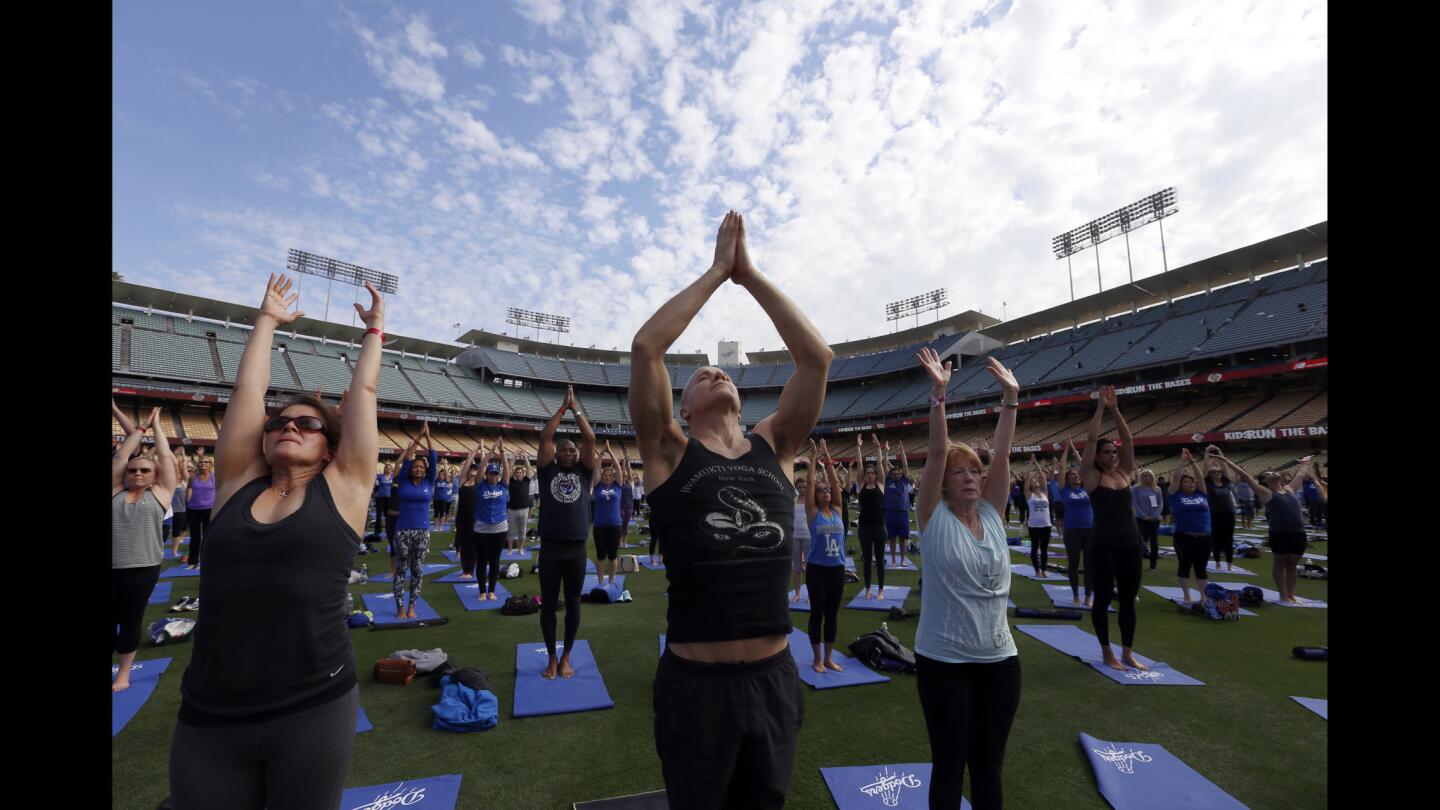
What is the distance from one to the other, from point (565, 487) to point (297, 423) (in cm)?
378

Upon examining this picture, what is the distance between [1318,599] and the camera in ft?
30.4

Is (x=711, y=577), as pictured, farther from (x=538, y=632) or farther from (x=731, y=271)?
(x=538, y=632)

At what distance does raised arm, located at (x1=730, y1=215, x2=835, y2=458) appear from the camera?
91.7 inches

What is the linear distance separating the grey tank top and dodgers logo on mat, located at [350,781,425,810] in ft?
12.0

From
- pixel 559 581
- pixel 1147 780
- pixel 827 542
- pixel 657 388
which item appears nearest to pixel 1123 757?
pixel 1147 780

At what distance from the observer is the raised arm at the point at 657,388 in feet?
6.57

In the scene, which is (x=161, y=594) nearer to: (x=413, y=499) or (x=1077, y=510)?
(x=413, y=499)

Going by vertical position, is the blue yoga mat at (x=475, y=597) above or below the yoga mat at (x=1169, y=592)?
above

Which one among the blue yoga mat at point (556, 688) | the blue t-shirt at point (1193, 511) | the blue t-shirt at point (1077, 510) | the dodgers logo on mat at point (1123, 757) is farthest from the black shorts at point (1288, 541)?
the blue yoga mat at point (556, 688)

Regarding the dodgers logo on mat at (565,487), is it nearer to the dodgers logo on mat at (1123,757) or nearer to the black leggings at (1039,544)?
the dodgers logo on mat at (1123,757)

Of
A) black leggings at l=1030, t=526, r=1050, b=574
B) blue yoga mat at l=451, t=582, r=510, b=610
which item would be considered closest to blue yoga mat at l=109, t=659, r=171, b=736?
blue yoga mat at l=451, t=582, r=510, b=610

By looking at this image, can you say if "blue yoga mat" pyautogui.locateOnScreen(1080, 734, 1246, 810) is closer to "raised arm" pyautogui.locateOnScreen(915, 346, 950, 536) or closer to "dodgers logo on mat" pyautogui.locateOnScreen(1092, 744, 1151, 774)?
"dodgers logo on mat" pyautogui.locateOnScreen(1092, 744, 1151, 774)

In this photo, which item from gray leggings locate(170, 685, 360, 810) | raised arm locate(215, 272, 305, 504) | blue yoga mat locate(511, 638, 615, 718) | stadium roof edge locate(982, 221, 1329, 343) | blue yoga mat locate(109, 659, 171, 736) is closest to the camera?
gray leggings locate(170, 685, 360, 810)

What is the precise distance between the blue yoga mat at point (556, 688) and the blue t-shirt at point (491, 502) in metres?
2.77
